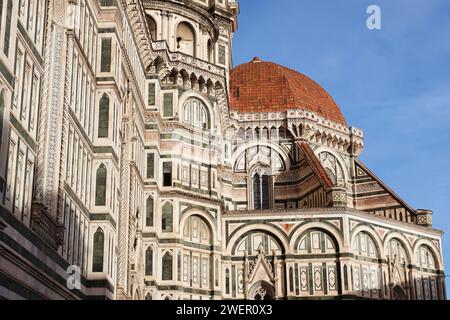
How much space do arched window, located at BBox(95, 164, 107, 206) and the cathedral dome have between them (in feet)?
93.9

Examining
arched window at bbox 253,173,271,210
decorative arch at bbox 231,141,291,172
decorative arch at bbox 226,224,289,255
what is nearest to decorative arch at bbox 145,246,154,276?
decorative arch at bbox 226,224,289,255

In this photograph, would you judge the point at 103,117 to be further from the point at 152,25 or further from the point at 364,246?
the point at 364,246

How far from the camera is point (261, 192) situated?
52719 mm

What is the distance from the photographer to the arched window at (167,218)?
136ft

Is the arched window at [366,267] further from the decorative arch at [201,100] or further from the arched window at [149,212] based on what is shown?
the arched window at [149,212]

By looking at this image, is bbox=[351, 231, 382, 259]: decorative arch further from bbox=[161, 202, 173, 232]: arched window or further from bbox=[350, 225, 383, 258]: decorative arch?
bbox=[161, 202, 173, 232]: arched window

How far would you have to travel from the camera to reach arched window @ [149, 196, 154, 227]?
1592 inches

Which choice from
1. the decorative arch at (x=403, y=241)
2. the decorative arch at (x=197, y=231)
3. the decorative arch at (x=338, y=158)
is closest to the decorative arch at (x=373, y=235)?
the decorative arch at (x=403, y=241)

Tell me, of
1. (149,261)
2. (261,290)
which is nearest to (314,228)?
(261,290)

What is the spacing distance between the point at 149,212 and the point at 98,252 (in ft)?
41.9
